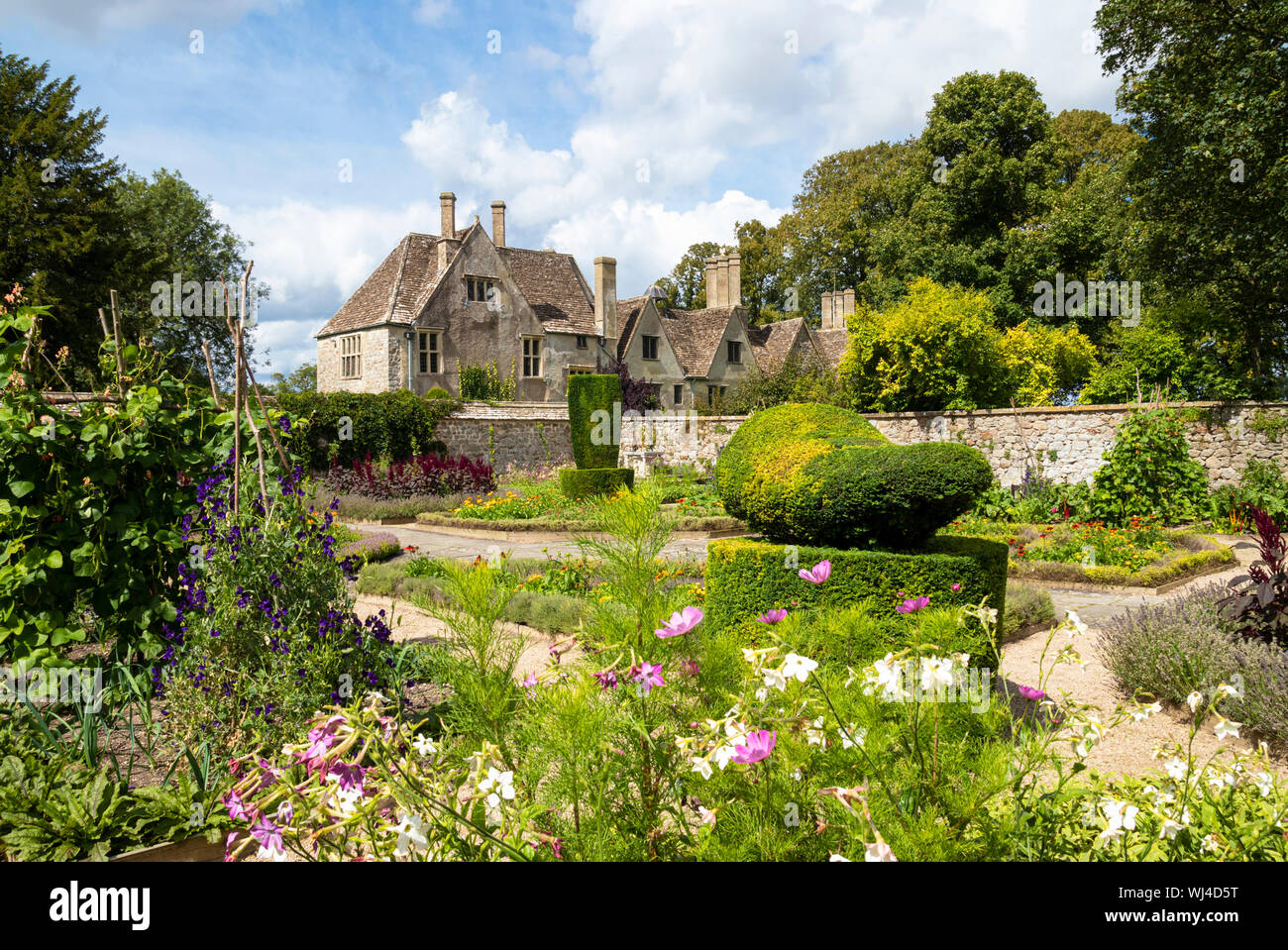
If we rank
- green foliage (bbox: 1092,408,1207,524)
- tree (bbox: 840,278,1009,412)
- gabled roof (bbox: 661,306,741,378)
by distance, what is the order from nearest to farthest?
green foliage (bbox: 1092,408,1207,524) → tree (bbox: 840,278,1009,412) → gabled roof (bbox: 661,306,741,378)

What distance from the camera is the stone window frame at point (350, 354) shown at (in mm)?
30906

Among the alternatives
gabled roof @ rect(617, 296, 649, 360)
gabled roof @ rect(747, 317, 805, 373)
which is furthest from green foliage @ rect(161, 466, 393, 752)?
gabled roof @ rect(747, 317, 805, 373)

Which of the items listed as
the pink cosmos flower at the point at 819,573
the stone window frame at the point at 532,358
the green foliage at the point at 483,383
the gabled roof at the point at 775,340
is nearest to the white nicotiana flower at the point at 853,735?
the pink cosmos flower at the point at 819,573

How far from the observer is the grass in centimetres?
419

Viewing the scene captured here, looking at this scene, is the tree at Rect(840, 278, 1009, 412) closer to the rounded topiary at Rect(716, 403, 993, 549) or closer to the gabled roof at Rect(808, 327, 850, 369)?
the rounded topiary at Rect(716, 403, 993, 549)

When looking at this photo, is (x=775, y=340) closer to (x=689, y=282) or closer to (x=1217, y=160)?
(x=689, y=282)

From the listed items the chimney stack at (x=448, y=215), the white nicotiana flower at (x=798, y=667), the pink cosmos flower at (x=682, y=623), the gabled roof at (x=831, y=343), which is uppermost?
the chimney stack at (x=448, y=215)

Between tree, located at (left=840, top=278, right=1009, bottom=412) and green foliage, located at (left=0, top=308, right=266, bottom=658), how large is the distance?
15338mm

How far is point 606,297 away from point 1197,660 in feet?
102

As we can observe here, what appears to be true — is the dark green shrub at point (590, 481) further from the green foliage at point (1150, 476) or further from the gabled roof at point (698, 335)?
the gabled roof at point (698, 335)

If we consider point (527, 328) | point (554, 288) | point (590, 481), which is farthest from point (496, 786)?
point (554, 288)

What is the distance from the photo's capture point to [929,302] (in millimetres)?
17156

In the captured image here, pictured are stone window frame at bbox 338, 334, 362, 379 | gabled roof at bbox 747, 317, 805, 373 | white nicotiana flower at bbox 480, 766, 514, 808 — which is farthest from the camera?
gabled roof at bbox 747, 317, 805, 373

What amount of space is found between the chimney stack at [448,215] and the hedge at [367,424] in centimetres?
1183
